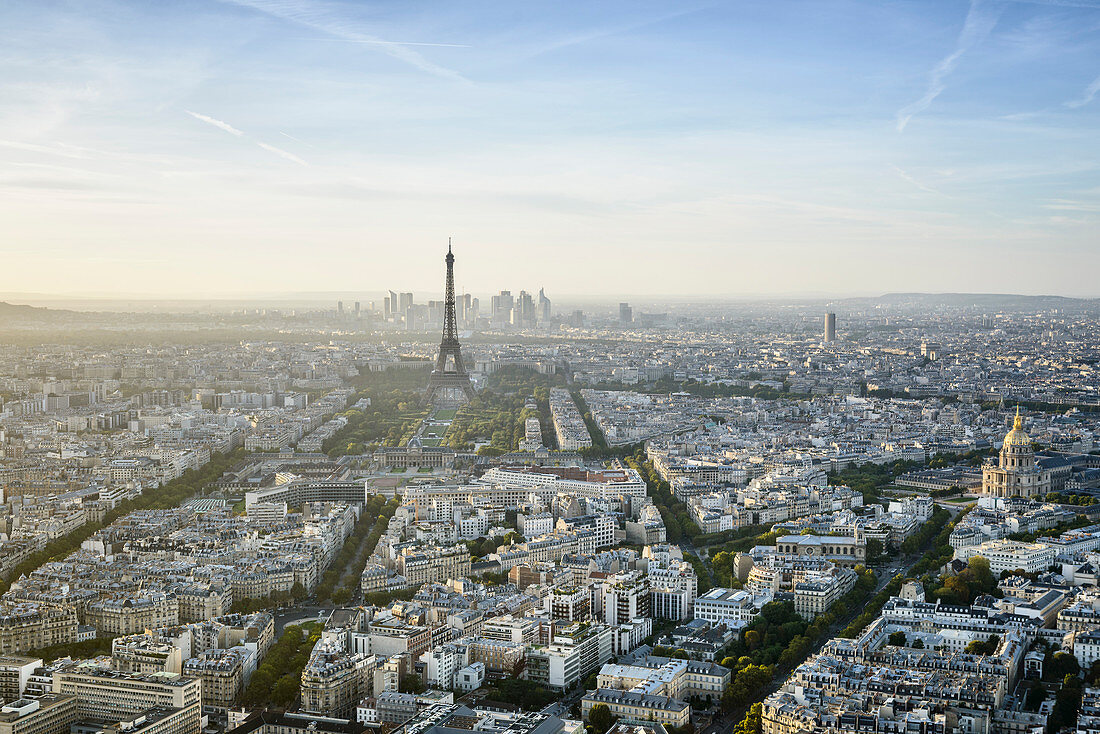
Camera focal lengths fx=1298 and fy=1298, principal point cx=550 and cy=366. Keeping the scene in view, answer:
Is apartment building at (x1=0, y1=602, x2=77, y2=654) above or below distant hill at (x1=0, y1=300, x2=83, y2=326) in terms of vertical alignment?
below

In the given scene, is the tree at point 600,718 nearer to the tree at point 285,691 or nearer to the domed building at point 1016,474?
the tree at point 285,691

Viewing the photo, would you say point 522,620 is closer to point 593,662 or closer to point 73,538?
point 593,662

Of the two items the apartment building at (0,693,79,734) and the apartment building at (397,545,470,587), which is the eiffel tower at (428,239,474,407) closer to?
the apartment building at (397,545,470,587)

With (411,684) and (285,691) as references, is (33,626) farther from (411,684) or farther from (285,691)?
(411,684)

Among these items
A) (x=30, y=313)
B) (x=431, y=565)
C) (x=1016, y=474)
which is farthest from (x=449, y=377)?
(x=431, y=565)

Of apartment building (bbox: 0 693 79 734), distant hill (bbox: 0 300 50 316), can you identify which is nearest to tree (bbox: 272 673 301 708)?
apartment building (bbox: 0 693 79 734)

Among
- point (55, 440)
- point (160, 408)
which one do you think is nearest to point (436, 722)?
point (55, 440)
